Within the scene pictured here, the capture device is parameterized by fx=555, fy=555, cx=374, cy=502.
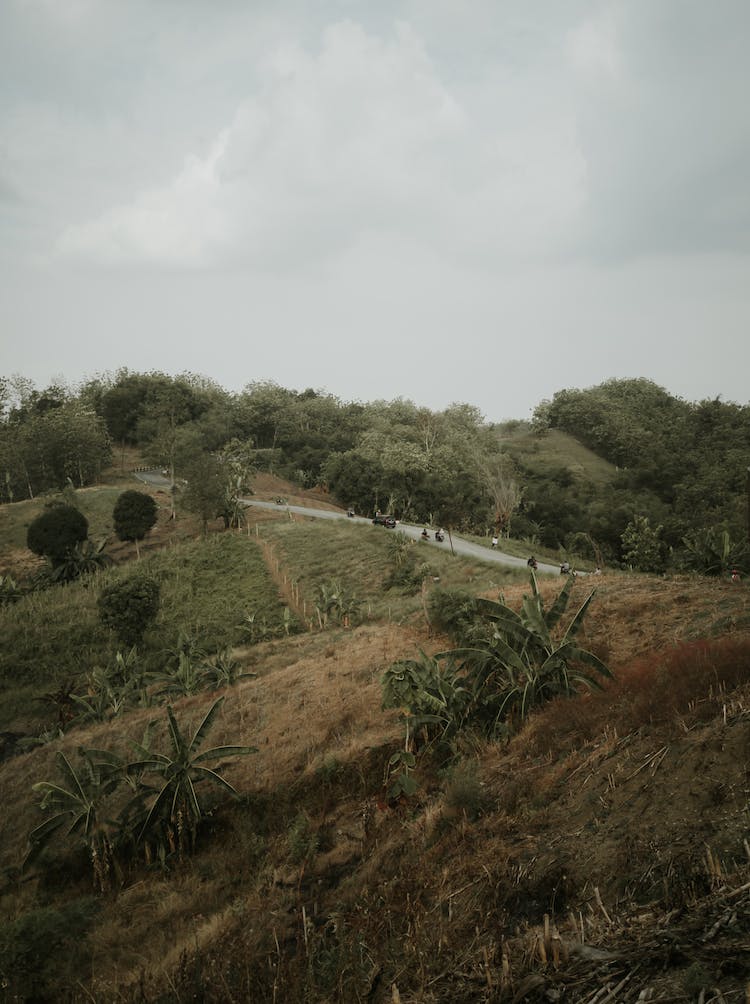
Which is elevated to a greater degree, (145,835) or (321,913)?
(321,913)

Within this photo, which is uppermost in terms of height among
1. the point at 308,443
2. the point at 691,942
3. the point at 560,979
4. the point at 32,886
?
the point at 308,443

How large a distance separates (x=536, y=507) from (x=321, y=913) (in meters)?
49.6

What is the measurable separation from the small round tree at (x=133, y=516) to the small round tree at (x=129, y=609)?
13676 millimetres

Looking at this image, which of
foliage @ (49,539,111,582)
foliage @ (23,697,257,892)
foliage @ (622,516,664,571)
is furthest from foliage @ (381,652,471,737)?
foliage @ (49,539,111,582)

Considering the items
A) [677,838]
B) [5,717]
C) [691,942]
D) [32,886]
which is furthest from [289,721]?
[5,717]

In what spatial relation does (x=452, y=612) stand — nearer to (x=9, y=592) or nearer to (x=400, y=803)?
(x=400, y=803)

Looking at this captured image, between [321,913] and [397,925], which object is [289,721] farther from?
[397,925]

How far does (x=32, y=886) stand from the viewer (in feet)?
37.1

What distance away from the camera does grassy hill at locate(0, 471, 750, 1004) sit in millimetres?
4773

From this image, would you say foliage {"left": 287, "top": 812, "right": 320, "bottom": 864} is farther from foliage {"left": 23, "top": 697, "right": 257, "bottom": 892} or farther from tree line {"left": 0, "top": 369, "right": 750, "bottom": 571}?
tree line {"left": 0, "top": 369, "right": 750, "bottom": 571}

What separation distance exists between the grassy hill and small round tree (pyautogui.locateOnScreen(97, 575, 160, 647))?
1175 centimetres

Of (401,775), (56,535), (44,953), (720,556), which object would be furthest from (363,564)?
(44,953)

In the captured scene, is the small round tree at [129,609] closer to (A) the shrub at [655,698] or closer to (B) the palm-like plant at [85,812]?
(B) the palm-like plant at [85,812]

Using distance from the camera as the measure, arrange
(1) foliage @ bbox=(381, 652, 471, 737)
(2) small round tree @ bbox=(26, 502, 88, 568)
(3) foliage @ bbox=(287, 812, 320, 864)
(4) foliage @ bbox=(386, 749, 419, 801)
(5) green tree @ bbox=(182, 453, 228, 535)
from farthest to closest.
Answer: (5) green tree @ bbox=(182, 453, 228, 535) → (2) small round tree @ bbox=(26, 502, 88, 568) → (1) foliage @ bbox=(381, 652, 471, 737) → (4) foliage @ bbox=(386, 749, 419, 801) → (3) foliage @ bbox=(287, 812, 320, 864)
